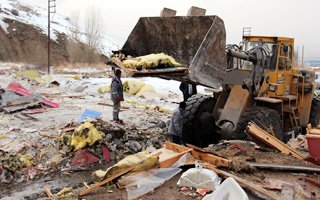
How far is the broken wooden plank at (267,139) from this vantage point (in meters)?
7.33

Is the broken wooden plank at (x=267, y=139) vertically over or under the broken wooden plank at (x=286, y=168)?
over

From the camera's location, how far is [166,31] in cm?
800

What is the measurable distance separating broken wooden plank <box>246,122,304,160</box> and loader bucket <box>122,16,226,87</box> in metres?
1.09

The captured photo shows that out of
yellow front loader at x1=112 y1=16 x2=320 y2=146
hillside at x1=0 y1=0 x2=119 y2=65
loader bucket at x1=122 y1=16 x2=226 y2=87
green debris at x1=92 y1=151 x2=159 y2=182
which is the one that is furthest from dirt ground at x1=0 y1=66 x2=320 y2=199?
hillside at x1=0 y1=0 x2=119 y2=65

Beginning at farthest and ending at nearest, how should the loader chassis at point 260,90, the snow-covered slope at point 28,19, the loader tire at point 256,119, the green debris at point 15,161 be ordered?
the snow-covered slope at point 28,19
the loader chassis at point 260,90
the loader tire at point 256,119
the green debris at point 15,161

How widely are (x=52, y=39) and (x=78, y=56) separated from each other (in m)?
7.11

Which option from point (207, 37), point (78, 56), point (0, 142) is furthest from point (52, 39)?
point (207, 37)

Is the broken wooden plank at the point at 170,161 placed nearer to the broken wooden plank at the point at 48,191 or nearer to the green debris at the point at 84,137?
the broken wooden plank at the point at 48,191

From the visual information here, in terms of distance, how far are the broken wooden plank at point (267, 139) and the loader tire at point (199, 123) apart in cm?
131

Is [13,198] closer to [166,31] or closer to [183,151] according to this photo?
[183,151]

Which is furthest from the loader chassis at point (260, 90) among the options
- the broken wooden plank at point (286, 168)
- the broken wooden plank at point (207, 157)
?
the broken wooden plank at point (207, 157)

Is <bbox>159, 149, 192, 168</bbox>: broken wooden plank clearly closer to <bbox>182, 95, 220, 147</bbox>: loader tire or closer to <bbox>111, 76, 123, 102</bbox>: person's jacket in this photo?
<bbox>182, 95, 220, 147</bbox>: loader tire

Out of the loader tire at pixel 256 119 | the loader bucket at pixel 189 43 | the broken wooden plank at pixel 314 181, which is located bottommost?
the broken wooden plank at pixel 314 181

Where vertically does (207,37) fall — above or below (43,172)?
above
